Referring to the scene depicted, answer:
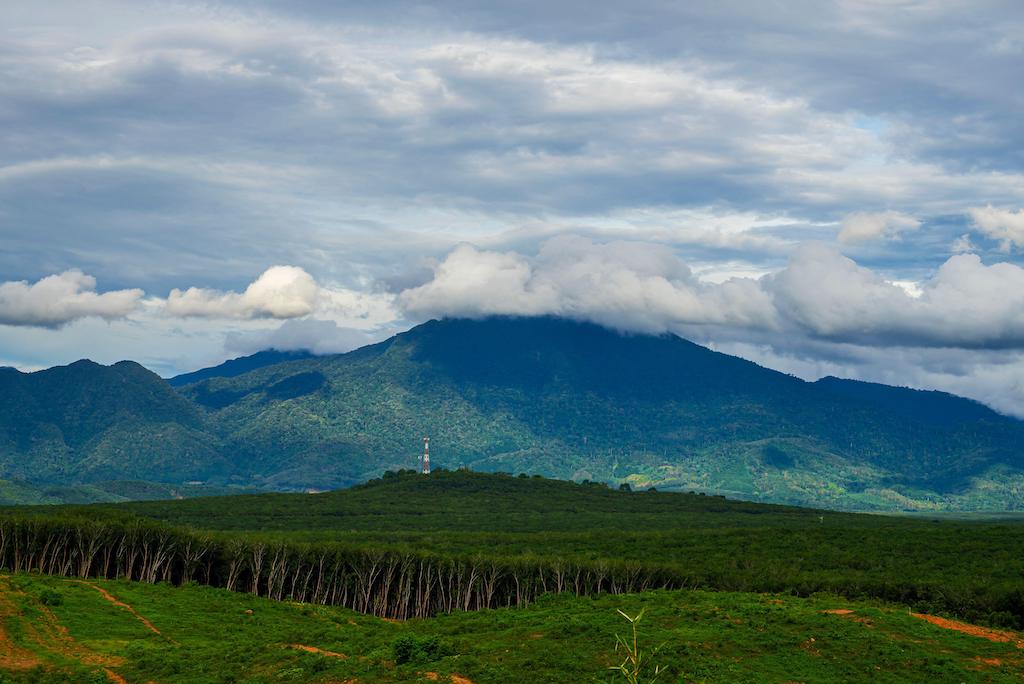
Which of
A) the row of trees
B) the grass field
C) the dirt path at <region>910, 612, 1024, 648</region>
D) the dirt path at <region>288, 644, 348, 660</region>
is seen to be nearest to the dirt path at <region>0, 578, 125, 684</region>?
the grass field

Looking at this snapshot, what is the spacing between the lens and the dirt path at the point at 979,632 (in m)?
85.1

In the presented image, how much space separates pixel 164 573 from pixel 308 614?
114ft

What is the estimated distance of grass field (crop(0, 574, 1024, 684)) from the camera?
71.9 meters

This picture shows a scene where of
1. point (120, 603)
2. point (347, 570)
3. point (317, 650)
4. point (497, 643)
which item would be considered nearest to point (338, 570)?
point (347, 570)

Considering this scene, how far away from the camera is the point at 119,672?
78625 mm

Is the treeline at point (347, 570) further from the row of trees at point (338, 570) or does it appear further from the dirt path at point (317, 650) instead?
the dirt path at point (317, 650)

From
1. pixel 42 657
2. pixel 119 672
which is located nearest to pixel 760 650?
pixel 119 672

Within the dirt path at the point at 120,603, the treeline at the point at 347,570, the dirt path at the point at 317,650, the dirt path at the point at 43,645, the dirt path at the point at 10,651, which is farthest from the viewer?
the treeline at the point at 347,570

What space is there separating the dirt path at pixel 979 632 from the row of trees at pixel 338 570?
170 ft

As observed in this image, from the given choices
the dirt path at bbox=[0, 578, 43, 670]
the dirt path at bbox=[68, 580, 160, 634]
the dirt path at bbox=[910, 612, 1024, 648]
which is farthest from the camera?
the dirt path at bbox=[68, 580, 160, 634]

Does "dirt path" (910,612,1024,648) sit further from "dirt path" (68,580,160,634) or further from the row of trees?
"dirt path" (68,580,160,634)

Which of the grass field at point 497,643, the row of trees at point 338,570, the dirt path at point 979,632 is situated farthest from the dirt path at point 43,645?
the dirt path at point 979,632

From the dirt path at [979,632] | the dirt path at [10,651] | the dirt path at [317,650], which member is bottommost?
the dirt path at [10,651]

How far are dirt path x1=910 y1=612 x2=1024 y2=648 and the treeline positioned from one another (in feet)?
126
